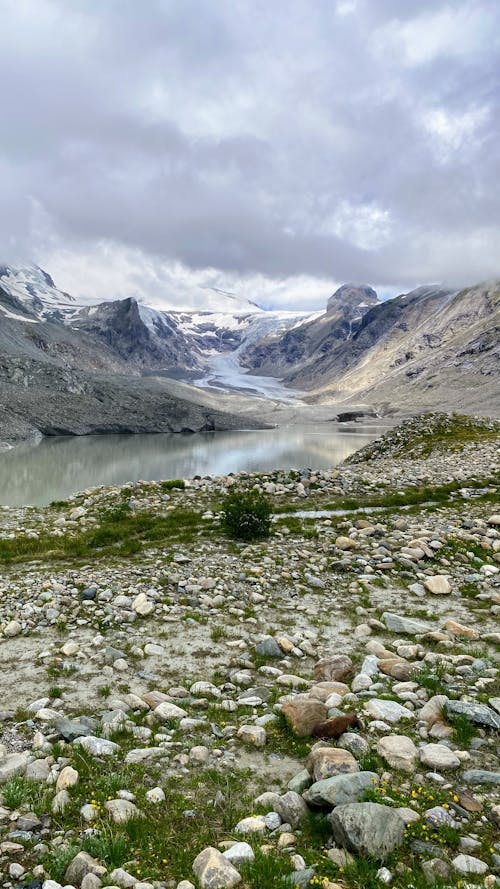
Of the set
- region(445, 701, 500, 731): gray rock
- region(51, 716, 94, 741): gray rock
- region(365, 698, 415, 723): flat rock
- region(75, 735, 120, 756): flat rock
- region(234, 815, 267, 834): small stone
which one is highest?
region(445, 701, 500, 731): gray rock

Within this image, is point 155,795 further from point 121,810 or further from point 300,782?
point 300,782

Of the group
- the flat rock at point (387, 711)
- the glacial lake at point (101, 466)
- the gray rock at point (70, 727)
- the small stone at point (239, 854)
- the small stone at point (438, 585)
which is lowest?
the glacial lake at point (101, 466)

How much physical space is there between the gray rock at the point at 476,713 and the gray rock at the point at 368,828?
83.9 inches

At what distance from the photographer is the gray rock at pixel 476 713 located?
5.87m

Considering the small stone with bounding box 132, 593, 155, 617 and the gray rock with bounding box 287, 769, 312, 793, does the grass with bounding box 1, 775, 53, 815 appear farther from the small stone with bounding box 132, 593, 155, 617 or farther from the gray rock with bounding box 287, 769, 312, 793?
the small stone with bounding box 132, 593, 155, 617

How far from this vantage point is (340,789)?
15.3 ft

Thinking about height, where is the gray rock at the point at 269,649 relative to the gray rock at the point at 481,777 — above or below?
below

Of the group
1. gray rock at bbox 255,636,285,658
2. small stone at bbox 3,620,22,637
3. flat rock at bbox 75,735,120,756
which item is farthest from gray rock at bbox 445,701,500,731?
small stone at bbox 3,620,22,637

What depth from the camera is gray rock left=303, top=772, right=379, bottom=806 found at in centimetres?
461

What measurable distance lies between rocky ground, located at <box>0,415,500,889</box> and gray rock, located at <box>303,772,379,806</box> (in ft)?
0.05

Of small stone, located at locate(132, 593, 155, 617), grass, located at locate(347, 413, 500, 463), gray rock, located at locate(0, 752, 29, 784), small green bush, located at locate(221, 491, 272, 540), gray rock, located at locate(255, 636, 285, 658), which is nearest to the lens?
gray rock, located at locate(0, 752, 29, 784)

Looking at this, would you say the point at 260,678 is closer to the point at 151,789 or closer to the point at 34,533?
the point at 151,789

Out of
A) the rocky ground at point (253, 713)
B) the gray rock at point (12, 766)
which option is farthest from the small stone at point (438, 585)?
the gray rock at point (12, 766)

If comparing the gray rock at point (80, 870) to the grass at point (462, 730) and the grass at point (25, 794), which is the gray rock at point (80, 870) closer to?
the grass at point (25, 794)
